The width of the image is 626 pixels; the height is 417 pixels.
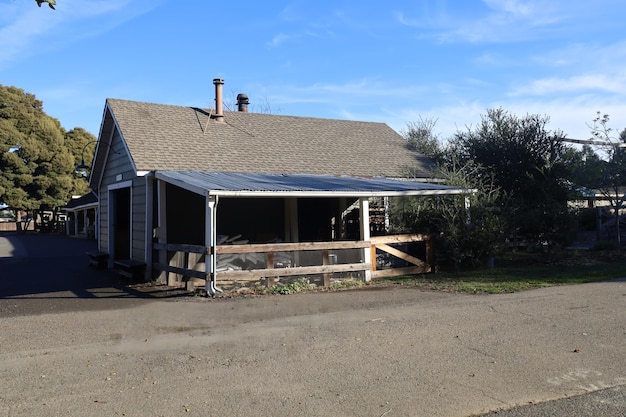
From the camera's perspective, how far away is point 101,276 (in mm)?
13977

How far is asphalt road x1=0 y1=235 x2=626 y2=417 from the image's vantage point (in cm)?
452

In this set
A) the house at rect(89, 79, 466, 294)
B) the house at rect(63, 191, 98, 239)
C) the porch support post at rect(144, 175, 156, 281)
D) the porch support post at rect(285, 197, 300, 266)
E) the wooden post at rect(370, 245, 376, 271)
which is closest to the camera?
the house at rect(89, 79, 466, 294)

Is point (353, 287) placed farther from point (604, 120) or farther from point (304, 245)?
point (604, 120)

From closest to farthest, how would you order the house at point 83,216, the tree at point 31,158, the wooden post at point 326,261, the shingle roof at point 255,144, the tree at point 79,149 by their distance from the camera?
the wooden post at point 326,261 → the shingle roof at point 255,144 → the house at point 83,216 → the tree at point 31,158 → the tree at point 79,149

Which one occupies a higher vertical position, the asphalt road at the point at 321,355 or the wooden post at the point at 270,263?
the wooden post at the point at 270,263

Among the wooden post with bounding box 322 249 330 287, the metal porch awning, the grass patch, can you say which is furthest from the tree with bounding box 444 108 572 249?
the wooden post with bounding box 322 249 330 287

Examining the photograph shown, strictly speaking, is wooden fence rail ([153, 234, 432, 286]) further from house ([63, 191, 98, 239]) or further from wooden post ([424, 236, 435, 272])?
house ([63, 191, 98, 239])

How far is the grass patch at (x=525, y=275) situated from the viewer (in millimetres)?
10859

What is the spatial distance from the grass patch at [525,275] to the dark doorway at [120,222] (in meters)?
8.40

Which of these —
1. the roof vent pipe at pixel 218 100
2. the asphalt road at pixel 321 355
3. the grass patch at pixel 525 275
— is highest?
the roof vent pipe at pixel 218 100

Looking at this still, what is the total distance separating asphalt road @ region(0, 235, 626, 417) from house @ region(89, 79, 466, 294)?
1.81 m

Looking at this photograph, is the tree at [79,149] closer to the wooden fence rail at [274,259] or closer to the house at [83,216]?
the house at [83,216]

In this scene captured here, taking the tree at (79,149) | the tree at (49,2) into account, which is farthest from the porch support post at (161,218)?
the tree at (79,149)

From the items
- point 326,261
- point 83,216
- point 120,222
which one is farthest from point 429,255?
point 83,216
